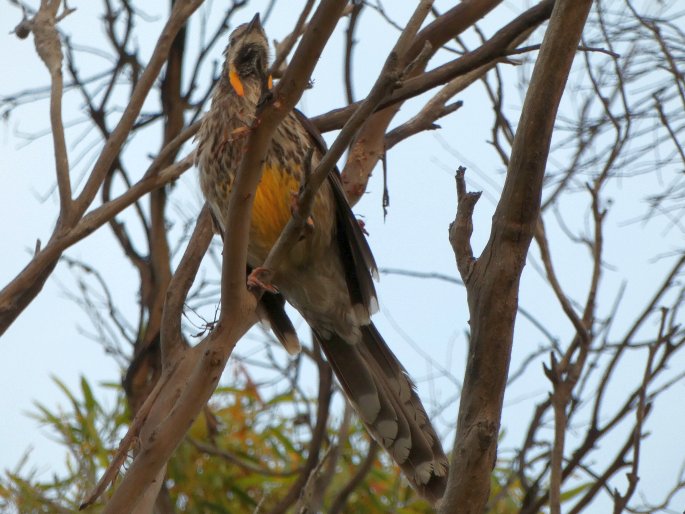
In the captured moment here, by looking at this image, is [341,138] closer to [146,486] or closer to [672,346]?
[146,486]

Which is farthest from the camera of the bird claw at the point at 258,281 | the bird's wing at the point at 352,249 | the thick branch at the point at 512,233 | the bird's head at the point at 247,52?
the bird's head at the point at 247,52

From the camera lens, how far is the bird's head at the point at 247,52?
3502mm

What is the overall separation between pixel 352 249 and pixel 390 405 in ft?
1.84

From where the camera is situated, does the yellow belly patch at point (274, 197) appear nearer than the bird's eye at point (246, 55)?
Yes

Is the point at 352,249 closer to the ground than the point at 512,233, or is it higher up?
higher up

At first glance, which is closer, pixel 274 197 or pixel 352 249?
pixel 274 197

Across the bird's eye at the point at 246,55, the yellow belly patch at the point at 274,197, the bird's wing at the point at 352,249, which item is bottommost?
the yellow belly patch at the point at 274,197

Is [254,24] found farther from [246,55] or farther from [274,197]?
[274,197]

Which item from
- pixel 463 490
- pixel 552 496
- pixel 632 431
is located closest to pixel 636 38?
pixel 632 431

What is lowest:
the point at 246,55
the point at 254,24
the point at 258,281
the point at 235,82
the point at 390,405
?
the point at 258,281

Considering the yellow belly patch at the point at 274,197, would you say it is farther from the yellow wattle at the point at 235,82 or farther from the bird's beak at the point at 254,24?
the bird's beak at the point at 254,24

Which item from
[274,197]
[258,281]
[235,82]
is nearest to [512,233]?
[258,281]

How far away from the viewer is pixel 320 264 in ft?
11.5

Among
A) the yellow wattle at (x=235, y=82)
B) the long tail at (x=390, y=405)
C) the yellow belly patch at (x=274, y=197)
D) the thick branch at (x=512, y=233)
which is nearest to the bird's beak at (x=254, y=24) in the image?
the yellow wattle at (x=235, y=82)
